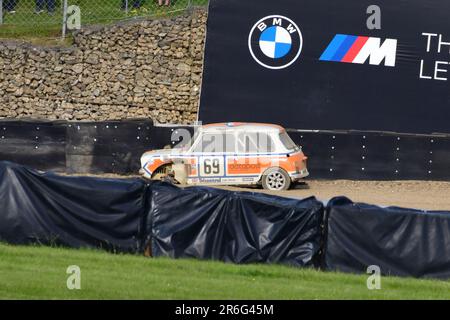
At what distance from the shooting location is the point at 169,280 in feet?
43.6

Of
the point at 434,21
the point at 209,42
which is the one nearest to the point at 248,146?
the point at 209,42

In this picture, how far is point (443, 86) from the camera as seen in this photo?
27984 millimetres

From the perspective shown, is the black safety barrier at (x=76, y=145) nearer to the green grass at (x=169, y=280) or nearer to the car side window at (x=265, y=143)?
the car side window at (x=265, y=143)

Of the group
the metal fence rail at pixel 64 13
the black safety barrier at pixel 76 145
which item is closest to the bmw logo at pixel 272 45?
the metal fence rail at pixel 64 13

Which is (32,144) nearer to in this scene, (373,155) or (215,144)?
(215,144)

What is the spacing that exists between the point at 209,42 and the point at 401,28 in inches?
208

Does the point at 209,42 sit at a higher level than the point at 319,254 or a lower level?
higher

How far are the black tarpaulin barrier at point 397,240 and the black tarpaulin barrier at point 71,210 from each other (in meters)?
3.11

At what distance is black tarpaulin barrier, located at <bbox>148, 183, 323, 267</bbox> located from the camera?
14.6 meters

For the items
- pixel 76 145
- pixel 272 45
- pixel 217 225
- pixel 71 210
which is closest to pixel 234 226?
pixel 217 225

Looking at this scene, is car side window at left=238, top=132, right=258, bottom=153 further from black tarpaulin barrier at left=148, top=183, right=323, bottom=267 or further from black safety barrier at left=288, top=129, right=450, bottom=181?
black tarpaulin barrier at left=148, top=183, right=323, bottom=267

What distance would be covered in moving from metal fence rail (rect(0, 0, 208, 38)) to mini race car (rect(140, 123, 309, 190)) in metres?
7.54

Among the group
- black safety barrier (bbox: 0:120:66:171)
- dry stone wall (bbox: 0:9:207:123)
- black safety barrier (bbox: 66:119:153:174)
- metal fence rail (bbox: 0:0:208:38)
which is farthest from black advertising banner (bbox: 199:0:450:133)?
black safety barrier (bbox: 0:120:66:171)
